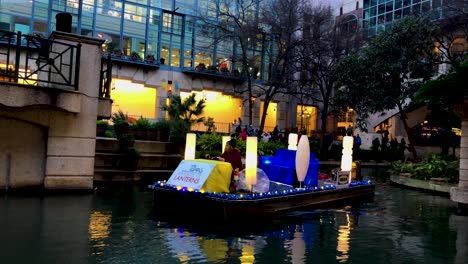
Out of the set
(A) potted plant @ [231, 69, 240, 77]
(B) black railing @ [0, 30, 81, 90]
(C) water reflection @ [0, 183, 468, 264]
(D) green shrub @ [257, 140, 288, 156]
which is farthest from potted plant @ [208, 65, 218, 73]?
(C) water reflection @ [0, 183, 468, 264]

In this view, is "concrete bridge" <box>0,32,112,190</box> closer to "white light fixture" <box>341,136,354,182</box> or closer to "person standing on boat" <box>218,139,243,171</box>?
"person standing on boat" <box>218,139,243,171</box>

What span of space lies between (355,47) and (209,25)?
→ 1087 centimetres

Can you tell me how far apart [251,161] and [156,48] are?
28.1 metres

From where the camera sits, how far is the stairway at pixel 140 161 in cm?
1645

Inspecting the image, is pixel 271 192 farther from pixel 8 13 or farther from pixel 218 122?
pixel 218 122

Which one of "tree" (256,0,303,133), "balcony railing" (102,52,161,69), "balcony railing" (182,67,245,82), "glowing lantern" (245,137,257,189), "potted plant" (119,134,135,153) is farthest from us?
"balcony railing" (182,67,245,82)

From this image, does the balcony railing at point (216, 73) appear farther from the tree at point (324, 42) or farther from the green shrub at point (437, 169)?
the green shrub at point (437, 169)

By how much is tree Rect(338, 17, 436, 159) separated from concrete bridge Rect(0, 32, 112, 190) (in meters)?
19.6

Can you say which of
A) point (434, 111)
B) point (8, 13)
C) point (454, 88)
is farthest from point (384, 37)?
point (8, 13)

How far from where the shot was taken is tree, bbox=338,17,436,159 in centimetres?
2775

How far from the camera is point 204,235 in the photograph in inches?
371

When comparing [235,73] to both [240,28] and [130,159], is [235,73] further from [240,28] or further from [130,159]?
[130,159]

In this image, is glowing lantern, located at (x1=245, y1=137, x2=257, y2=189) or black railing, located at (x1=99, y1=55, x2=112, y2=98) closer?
glowing lantern, located at (x1=245, y1=137, x2=257, y2=189)

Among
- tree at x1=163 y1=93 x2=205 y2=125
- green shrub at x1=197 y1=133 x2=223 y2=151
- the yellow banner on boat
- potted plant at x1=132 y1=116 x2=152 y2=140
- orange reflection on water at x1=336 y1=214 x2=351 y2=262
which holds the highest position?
tree at x1=163 y1=93 x2=205 y2=125
